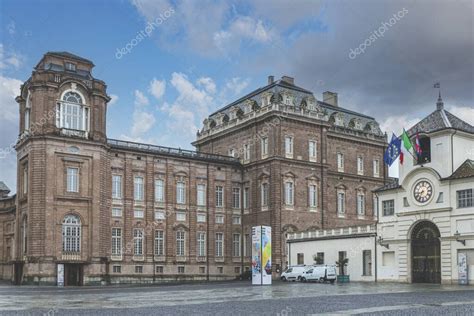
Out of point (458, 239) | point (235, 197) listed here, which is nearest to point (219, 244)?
point (235, 197)

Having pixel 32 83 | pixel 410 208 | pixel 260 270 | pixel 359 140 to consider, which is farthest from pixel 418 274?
pixel 32 83

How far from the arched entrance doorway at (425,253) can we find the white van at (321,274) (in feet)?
24.0

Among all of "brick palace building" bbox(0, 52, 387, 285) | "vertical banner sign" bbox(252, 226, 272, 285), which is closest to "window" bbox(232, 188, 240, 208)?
"brick palace building" bbox(0, 52, 387, 285)

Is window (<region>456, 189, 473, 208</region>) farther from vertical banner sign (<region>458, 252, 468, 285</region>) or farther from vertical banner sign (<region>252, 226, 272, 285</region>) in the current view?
vertical banner sign (<region>252, 226, 272, 285</region>)

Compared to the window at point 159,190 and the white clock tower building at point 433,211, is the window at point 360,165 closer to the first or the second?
the white clock tower building at point 433,211

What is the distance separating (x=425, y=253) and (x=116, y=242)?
97.4ft

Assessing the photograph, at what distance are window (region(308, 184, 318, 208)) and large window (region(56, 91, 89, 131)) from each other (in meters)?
26.1

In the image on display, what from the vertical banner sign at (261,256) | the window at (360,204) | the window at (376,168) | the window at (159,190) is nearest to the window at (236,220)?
the window at (159,190)

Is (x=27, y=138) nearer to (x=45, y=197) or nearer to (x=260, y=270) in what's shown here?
(x=45, y=197)

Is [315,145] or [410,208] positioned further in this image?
[315,145]

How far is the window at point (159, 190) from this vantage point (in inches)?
2753

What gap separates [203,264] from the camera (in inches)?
2817

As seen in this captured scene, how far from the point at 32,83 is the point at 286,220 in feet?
96.2

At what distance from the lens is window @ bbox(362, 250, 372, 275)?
59.2m
